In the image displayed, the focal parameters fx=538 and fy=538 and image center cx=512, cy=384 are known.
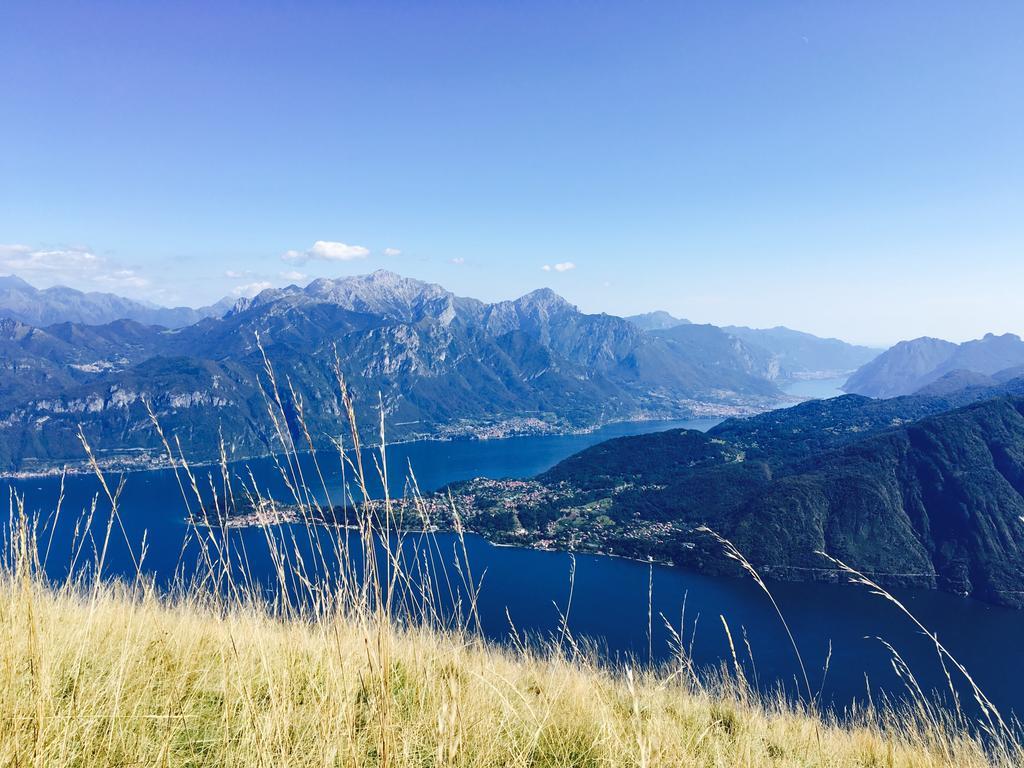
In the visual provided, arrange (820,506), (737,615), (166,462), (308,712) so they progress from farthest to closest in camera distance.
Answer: (166,462) < (820,506) < (737,615) < (308,712)

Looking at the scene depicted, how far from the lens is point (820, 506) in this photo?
6831 centimetres

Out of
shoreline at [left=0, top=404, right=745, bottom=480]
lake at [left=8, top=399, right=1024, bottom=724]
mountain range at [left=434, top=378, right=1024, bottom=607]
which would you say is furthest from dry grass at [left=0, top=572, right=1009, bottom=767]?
shoreline at [left=0, top=404, right=745, bottom=480]

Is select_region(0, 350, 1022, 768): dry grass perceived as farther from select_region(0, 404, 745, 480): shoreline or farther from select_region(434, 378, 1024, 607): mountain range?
select_region(0, 404, 745, 480): shoreline

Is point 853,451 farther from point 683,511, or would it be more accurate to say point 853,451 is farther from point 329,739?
point 329,739

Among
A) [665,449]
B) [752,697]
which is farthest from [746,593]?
[752,697]

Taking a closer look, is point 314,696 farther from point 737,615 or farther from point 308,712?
point 737,615

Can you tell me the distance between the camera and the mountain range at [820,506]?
6109 cm

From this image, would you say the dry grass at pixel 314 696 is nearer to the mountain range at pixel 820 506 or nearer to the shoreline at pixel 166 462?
the mountain range at pixel 820 506

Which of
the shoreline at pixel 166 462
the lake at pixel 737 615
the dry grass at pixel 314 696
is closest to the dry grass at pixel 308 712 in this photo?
the dry grass at pixel 314 696

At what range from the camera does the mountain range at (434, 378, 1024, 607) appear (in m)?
61.1

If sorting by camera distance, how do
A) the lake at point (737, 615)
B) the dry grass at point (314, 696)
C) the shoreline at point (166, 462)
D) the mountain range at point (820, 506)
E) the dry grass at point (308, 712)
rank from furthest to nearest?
the shoreline at point (166, 462) < the mountain range at point (820, 506) < the lake at point (737, 615) < the dry grass at point (308, 712) < the dry grass at point (314, 696)

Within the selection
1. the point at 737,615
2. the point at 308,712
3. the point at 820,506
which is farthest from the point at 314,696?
the point at 820,506

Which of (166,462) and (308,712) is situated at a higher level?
(308,712)

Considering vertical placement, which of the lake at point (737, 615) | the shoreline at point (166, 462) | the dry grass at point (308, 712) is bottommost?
the shoreline at point (166, 462)
